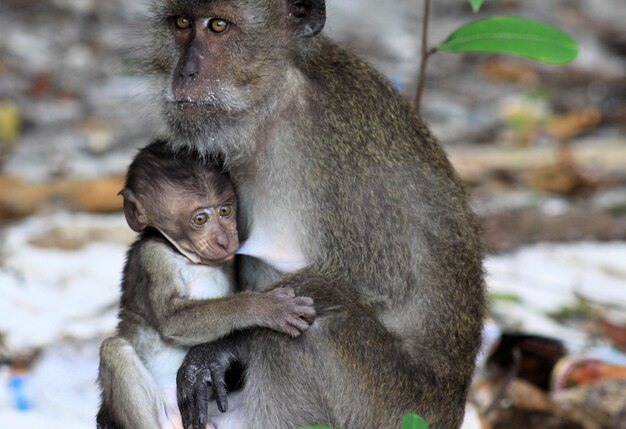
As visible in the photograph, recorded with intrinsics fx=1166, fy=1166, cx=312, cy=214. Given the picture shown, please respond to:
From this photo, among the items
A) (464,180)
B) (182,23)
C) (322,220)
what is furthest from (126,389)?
(464,180)

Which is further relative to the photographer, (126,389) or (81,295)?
(81,295)

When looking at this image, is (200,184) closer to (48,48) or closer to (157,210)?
(157,210)

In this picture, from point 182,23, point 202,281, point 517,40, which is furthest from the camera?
point 517,40

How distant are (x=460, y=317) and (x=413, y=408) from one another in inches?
14.8

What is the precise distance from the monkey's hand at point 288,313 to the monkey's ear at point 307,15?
0.94 meters

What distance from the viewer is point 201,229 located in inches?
162

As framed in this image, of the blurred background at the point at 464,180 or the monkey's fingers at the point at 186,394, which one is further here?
the blurred background at the point at 464,180

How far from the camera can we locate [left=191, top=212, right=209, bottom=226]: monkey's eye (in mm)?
4098

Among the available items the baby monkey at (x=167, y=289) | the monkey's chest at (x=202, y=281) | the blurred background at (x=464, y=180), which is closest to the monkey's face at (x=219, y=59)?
the baby monkey at (x=167, y=289)

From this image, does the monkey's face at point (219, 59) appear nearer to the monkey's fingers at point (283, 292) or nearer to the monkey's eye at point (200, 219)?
the monkey's eye at point (200, 219)

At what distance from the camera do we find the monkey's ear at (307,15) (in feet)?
13.6

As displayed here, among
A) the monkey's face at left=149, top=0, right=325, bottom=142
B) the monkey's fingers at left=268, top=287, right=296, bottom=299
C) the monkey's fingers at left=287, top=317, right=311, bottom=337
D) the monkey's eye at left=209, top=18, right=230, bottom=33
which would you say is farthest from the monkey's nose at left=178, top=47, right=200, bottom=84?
the monkey's fingers at left=287, top=317, right=311, bottom=337

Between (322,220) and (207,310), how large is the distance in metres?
0.52

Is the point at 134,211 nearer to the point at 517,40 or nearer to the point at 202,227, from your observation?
the point at 202,227
